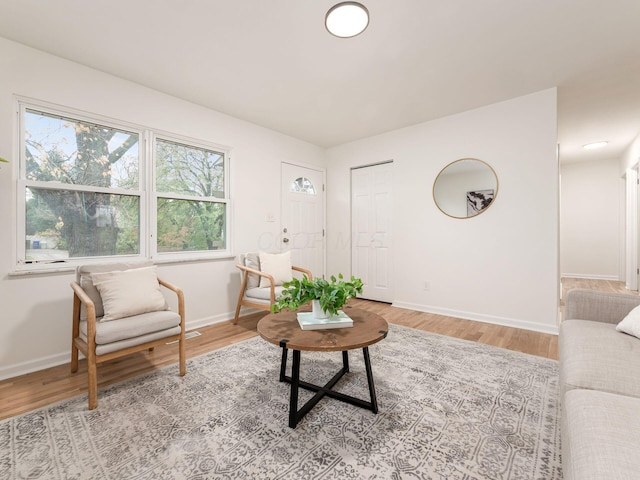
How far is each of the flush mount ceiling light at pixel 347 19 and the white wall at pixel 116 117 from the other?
1498mm

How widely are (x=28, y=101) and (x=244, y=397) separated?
2.78 m

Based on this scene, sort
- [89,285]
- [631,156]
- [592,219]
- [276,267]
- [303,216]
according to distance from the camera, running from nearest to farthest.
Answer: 1. [89,285]
2. [276,267]
3. [303,216]
4. [631,156]
5. [592,219]

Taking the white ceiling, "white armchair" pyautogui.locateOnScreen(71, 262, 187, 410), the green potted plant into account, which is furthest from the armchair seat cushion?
the white ceiling

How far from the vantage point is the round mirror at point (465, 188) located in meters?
3.30

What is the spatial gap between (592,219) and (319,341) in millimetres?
7249

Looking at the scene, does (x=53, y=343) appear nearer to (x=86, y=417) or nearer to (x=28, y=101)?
(x=86, y=417)

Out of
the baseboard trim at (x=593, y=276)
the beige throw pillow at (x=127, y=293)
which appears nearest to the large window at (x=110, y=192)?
the beige throw pillow at (x=127, y=293)

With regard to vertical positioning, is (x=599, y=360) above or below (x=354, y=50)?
below

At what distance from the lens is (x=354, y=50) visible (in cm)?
228

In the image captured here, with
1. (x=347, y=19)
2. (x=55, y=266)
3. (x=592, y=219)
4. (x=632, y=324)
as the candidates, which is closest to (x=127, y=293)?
(x=55, y=266)

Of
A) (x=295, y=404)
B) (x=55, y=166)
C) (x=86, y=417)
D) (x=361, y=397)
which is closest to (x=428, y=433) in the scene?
(x=361, y=397)

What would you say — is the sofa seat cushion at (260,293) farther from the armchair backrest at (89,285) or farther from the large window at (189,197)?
the armchair backrest at (89,285)

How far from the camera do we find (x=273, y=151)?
4047mm

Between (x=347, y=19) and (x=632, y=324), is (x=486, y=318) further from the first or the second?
(x=347, y=19)
